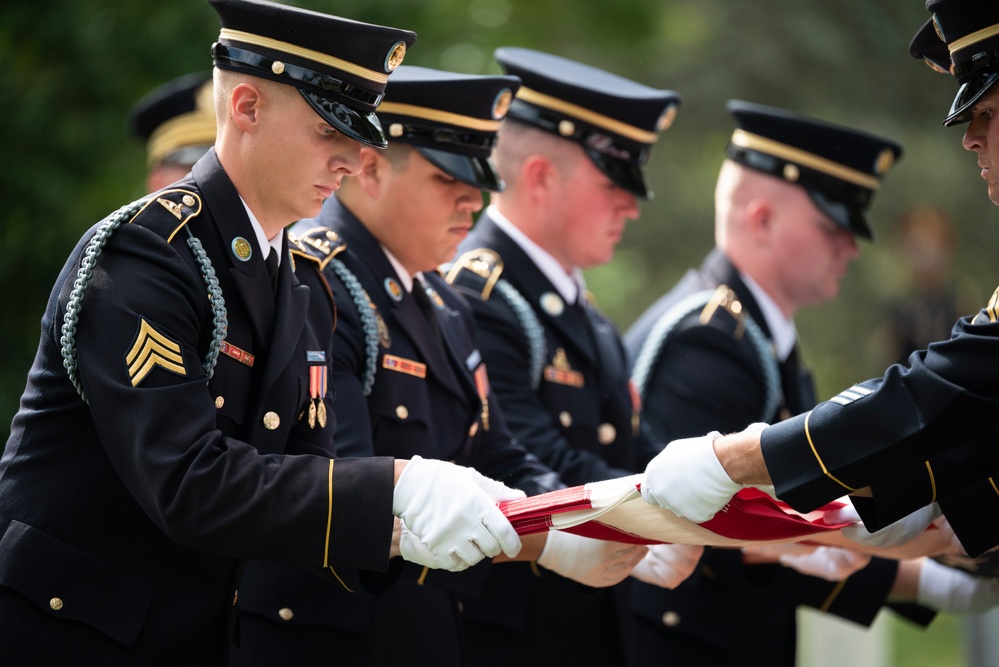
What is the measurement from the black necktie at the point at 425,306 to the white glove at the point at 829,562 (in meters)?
1.63

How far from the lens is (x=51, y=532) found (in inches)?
119

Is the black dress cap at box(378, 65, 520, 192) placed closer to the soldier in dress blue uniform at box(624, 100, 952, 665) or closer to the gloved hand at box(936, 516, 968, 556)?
the soldier in dress blue uniform at box(624, 100, 952, 665)

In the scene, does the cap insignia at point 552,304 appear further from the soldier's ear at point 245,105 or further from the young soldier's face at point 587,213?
the soldier's ear at point 245,105

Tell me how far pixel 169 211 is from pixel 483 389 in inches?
58.5

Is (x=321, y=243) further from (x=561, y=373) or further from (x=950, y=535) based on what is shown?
(x=950, y=535)

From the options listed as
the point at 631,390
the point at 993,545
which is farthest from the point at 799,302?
the point at 993,545

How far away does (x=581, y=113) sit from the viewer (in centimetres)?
541

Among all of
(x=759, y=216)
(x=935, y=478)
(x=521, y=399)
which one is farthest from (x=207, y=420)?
(x=759, y=216)

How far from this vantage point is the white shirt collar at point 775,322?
5.70 m

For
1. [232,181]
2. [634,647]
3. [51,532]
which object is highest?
[232,181]

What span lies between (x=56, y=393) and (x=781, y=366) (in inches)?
131

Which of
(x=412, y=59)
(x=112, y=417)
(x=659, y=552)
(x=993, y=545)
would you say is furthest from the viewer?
(x=412, y=59)

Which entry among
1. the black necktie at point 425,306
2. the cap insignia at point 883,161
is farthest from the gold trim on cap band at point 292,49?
the cap insignia at point 883,161

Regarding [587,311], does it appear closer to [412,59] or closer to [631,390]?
[631,390]
